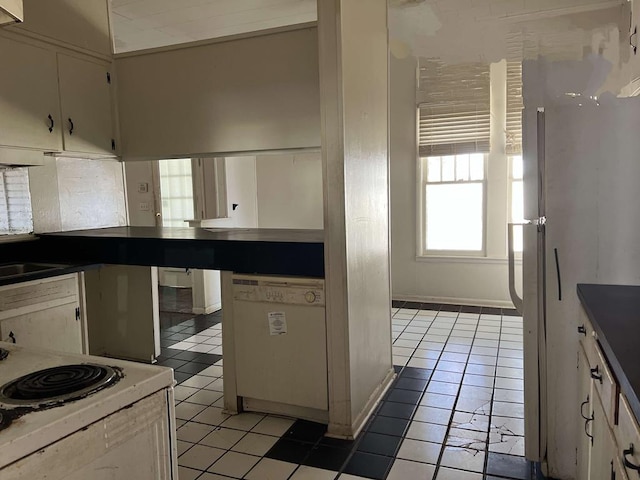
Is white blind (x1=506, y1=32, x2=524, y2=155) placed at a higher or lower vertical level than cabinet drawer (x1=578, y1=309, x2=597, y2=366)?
higher

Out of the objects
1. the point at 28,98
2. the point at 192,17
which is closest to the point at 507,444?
the point at 28,98

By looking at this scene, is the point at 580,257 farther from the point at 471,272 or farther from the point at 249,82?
the point at 471,272

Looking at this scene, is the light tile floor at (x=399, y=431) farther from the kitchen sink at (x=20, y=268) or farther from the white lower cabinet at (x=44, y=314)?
the kitchen sink at (x=20, y=268)

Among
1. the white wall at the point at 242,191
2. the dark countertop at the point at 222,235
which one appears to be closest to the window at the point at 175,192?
the white wall at the point at 242,191

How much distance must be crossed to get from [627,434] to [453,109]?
4.47m

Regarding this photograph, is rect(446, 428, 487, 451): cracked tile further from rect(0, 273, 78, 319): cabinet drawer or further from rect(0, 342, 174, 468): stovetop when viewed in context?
rect(0, 273, 78, 319): cabinet drawer

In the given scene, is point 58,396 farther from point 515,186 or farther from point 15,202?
point 515,186

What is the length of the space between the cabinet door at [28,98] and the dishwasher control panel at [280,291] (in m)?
1.58

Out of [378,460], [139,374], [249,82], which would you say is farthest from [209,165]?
[139,374]

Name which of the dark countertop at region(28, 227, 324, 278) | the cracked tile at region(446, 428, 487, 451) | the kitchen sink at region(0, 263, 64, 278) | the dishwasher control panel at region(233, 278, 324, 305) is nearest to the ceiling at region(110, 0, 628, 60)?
the dark countertop at region(28, 227, 324, 278)

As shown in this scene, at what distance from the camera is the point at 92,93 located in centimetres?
333

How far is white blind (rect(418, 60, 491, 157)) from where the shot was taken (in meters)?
4.96

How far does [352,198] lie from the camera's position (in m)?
2.53

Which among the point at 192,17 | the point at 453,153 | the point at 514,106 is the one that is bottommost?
the point at 453,153
